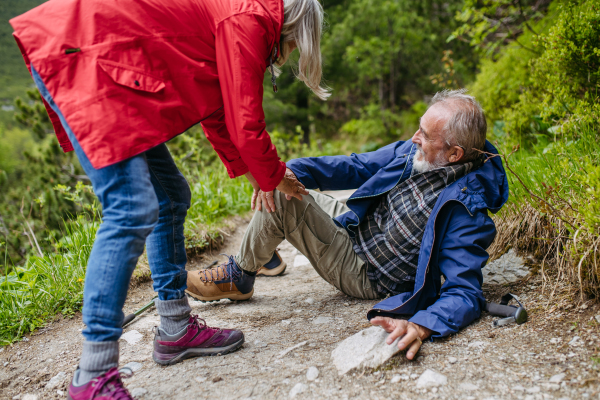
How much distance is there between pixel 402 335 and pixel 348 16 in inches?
317

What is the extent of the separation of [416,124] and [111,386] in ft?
26.0

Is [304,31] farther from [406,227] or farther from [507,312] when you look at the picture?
[507,312]

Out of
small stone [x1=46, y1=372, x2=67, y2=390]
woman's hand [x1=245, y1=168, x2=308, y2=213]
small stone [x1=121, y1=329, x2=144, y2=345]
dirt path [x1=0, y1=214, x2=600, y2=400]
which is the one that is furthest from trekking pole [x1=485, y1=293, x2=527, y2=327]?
small stone [x1=46, y1=372, x2=67, y2=390]

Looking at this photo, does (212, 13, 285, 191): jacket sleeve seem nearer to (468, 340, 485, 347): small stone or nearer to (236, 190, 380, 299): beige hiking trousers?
(236, 190, 380, 299): beige hiking trousers

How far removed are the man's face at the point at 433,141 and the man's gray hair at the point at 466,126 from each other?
0.03 metres

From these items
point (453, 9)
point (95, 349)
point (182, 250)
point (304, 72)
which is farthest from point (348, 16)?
point (95, 349)

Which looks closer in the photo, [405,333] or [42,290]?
[405,333]

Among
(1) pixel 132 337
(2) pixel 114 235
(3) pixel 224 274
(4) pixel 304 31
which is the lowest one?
(1) pixel 132 337

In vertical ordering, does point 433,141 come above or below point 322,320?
above

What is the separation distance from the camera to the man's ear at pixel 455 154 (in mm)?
2051

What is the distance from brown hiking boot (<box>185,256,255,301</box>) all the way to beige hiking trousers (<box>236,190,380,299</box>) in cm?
8

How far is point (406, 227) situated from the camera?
2.10 meters

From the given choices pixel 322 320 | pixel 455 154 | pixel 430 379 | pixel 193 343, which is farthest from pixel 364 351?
pixel 455 154

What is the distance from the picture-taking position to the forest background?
2.15m
